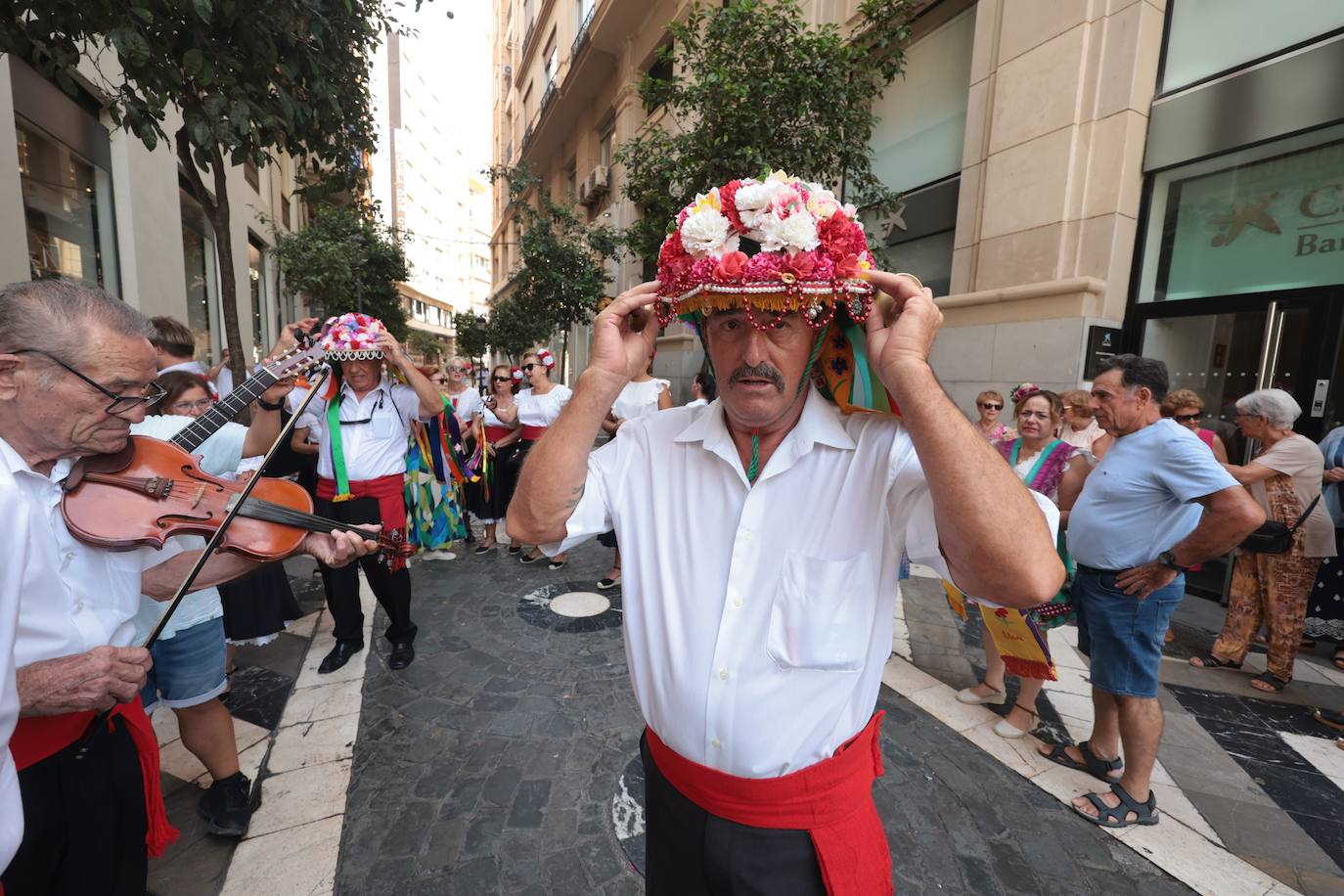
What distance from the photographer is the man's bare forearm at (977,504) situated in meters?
1.12

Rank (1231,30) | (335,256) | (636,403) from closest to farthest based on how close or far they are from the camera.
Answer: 1. (636,403)
2. (1231,30)
3. (335,256)

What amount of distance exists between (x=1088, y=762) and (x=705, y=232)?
3532mm

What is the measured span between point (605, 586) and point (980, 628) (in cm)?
333

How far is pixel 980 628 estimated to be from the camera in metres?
4.93

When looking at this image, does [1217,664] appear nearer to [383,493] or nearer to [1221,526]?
[1221,526]

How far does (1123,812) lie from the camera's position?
2.76m

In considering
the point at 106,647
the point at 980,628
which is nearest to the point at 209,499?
the point at 106,647

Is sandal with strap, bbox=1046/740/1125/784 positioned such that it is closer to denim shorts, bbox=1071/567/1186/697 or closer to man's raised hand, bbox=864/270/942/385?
denim shorts, bbox=1071/567/1186/697

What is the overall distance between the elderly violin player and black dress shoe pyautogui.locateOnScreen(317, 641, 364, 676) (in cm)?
235

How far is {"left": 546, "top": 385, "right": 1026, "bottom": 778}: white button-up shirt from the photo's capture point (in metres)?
1.33

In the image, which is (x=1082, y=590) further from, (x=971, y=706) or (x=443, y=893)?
(x=443, y=893)

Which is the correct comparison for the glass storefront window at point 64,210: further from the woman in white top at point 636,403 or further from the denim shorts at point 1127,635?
the denim shorts at point 1127,635

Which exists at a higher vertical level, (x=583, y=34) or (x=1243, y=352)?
(x=583, y=34)

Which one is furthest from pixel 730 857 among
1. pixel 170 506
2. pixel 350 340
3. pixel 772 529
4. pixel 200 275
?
pixel 200 275
